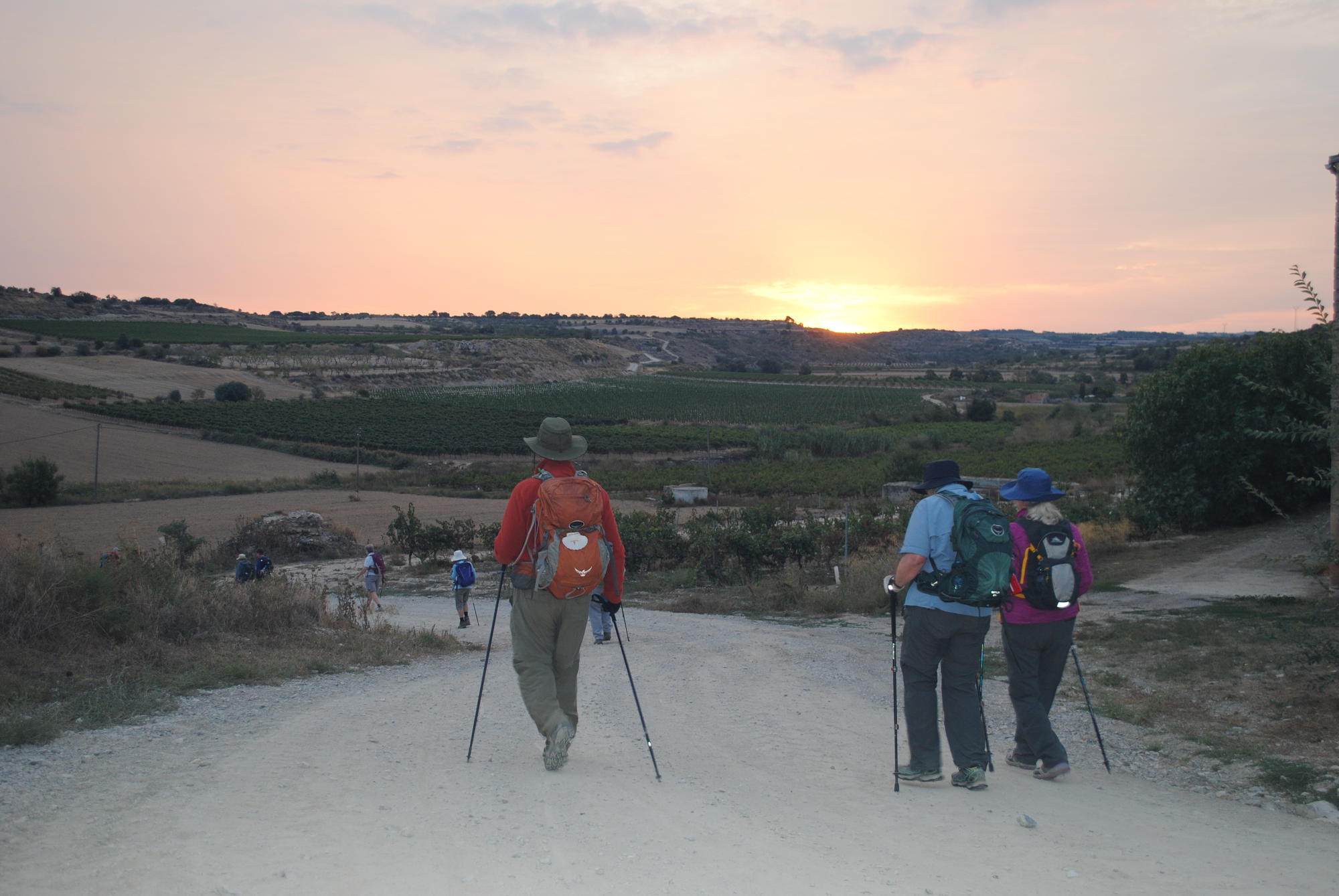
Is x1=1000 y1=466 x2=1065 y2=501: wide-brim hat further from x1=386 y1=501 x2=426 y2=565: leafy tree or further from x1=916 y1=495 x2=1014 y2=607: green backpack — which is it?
x1=386 y1=501 x2=426 y2=565: leafy tree

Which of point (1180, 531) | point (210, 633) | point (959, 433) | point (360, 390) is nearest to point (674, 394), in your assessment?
point (360, 390)

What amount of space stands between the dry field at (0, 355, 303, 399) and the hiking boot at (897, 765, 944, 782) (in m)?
88.1

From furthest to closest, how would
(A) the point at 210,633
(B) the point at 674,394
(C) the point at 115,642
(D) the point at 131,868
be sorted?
(B) the point at 674,394 < (A) the point at 210,633 < (C) the point at 115,642 < (D) the point at 131,868

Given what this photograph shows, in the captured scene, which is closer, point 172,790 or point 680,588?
point 172,790

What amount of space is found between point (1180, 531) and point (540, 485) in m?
22.3

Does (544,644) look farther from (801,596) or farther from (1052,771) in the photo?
(801,596)

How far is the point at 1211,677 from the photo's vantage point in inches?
348

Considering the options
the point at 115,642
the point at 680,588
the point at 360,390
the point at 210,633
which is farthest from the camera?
the point at 360,390

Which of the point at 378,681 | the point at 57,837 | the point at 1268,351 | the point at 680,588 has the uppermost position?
the point at 1268,351

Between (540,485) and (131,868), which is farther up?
(540,485)

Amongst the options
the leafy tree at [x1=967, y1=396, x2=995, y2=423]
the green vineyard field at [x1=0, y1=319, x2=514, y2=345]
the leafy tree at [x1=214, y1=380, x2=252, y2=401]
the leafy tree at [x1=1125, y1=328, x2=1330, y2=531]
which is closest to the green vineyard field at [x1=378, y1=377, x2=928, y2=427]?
the leafy tree at [x1=967, y1=396, x2=995, y2=423]

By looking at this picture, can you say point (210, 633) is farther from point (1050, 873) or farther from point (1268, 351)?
point (1268, 351)

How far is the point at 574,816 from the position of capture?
4855mm

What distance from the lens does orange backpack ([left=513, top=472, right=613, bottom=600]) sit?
18.4 ft
